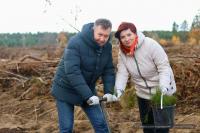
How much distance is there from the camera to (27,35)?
158 feet

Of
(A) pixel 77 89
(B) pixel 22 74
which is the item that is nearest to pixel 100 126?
(A) pixel 77 89

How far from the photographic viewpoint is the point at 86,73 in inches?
175

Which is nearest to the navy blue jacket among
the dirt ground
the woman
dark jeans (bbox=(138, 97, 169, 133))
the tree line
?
the woman


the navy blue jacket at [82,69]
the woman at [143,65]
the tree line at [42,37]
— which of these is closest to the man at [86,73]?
the navy blue jacket at [82,69]

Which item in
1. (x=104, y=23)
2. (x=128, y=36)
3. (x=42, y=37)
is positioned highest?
(x=104, y=23)

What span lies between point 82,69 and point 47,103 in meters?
4.98

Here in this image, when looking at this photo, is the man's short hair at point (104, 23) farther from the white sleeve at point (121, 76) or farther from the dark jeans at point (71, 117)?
the dark jeans at point (71, 117)

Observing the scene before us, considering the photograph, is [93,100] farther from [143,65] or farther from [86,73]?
[143,65]

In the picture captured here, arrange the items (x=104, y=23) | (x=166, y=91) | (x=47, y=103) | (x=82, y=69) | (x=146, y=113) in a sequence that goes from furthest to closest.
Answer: (x=47, y=103) < (x=146, y=113) < (x=82, y=69) < (x=166, y=91) < (x=104, y=23)

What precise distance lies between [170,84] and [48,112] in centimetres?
470

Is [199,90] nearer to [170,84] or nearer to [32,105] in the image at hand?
[32,105]

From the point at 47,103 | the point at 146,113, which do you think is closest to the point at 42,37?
the point at 47,103

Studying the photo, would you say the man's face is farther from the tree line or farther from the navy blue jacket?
the tree line

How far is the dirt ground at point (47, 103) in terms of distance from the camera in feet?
24.5
